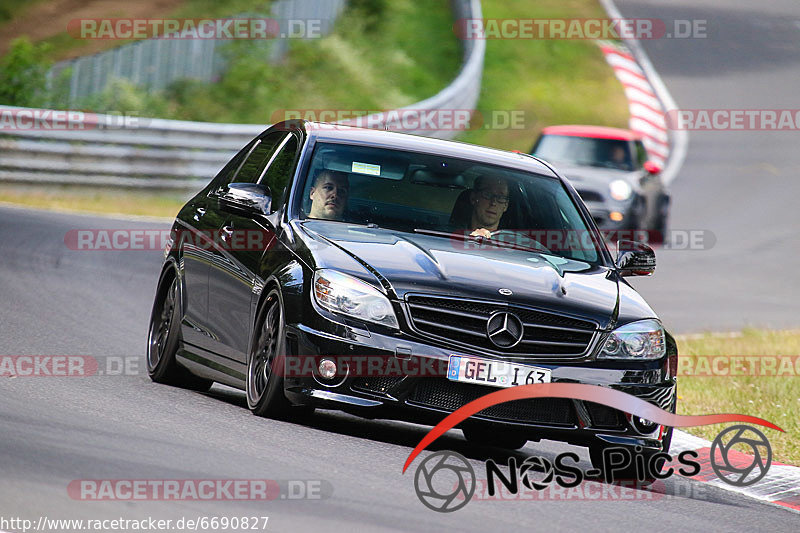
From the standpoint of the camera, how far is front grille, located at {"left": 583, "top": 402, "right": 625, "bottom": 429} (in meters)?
7.75

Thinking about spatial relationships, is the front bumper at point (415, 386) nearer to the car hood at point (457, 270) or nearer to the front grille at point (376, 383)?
the front grille at point (376, 383)

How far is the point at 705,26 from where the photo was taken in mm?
48031

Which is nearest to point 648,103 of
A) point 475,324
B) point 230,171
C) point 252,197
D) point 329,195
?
point 230,171

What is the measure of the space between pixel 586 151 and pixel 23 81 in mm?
9148

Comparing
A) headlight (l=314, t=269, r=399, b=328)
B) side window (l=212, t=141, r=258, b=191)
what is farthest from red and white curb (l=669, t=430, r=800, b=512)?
side window (l=212, t=141, r=258, b=191)

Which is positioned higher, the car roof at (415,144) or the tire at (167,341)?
the car roof at (415,144)

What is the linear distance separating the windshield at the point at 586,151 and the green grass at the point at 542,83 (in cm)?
832

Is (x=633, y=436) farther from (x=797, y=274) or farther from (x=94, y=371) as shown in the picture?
(x=797, y=274)

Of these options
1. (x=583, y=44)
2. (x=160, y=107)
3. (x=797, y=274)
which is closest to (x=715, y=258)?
(x=797, y=274)

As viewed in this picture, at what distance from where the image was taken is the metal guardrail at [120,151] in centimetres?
2083

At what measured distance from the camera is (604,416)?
25.6 ft

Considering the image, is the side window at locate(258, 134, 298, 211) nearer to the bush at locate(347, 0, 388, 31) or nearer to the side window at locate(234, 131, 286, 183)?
the side window at locate(234, 131, 286, 183)

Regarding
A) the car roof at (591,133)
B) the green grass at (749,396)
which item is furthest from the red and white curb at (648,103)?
the green grass at (749,396)

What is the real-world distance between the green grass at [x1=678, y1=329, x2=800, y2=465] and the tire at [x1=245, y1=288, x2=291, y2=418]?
10.9 ft
